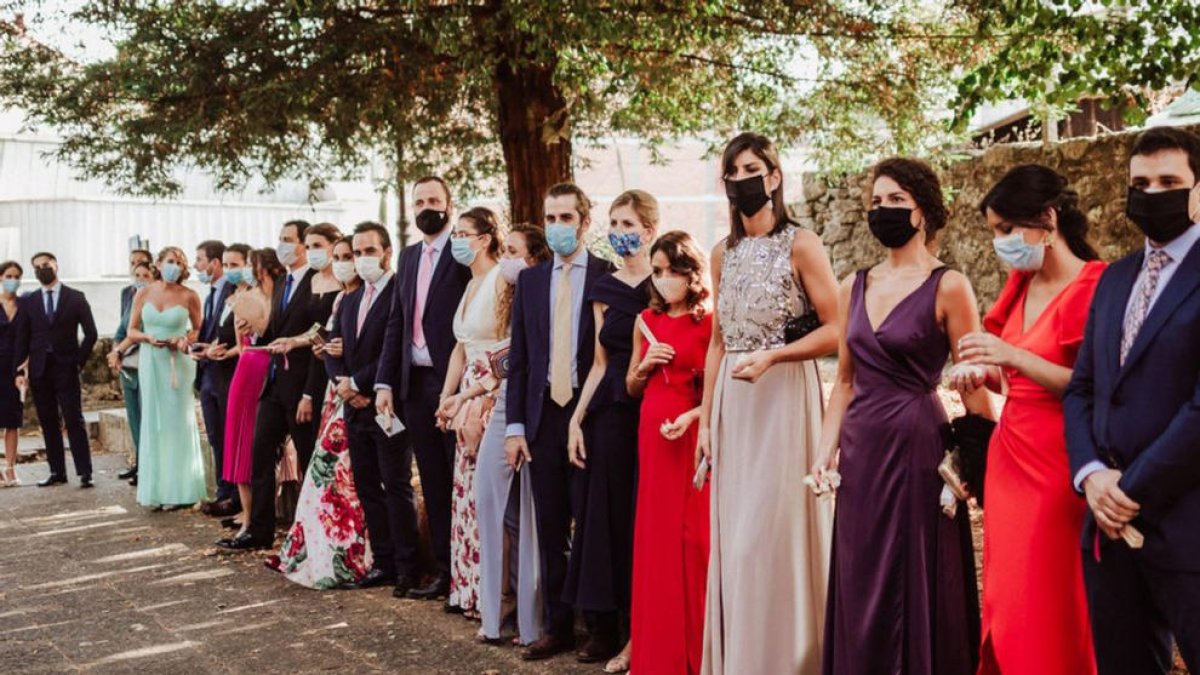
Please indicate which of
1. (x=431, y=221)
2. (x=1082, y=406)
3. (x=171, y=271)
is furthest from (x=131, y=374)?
(x=1082, y=406)

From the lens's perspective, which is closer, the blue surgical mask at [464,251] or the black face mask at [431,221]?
the blue surgical mask at [464,251]

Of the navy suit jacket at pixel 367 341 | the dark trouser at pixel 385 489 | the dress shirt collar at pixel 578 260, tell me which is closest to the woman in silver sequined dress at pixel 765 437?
the dress shirt collar at pixel 578 260

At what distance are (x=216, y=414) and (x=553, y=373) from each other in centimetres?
584

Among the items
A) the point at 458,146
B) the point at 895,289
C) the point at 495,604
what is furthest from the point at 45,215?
the point at 895,289

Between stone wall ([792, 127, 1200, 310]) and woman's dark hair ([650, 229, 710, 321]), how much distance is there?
162 inches

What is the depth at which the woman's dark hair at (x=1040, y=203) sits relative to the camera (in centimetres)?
420

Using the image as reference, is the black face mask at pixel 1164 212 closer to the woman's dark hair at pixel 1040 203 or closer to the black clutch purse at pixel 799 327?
the woman's dark hair at pixel 1040 203

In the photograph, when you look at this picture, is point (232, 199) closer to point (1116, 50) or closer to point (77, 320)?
point (77, 320)

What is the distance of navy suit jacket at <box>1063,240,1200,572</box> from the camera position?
11.4 ft

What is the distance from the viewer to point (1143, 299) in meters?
3.72

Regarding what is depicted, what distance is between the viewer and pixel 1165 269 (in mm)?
3699

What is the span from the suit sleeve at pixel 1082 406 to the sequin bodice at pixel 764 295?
1.52 m

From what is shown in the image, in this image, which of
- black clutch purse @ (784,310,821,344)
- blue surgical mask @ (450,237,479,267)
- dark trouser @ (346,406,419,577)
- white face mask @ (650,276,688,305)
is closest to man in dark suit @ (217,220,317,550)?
dark trouser @ (346,406,419,577)

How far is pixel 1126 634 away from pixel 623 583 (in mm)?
3018
